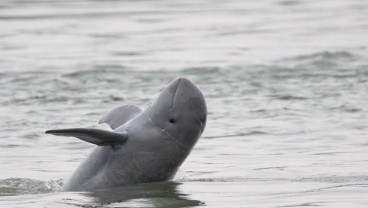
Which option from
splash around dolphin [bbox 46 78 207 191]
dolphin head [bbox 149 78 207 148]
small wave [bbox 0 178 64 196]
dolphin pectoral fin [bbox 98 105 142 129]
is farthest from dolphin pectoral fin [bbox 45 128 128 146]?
small wave [bbox 0 178 64 196]

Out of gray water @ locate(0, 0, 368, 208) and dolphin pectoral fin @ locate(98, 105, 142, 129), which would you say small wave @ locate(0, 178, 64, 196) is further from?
dolphin pectoral fin @ locate(98, 105, 142, 129)

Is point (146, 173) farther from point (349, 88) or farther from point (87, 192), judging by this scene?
point (349, 88)

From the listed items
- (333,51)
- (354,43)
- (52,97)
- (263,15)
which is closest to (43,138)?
(52,97)

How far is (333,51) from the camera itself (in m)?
21.8

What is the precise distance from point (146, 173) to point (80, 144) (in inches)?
147

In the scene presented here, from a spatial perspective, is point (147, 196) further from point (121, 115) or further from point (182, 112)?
point (121, 115)

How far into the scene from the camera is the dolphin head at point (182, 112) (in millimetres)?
10688

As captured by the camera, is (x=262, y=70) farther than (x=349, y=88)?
Yes

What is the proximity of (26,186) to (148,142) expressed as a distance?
5.60ft

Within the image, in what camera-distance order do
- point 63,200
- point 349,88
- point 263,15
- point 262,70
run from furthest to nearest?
1. point 263,15
2. point 262,70
3. point 349,88
4. point 63,200

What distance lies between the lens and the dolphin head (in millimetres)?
10688

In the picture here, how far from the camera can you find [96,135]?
1066cm

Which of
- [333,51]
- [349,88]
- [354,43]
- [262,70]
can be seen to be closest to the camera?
[349,88]

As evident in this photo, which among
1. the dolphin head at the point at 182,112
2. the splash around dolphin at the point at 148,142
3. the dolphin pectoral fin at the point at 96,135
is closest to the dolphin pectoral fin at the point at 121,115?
the splash around dolphin at the point at 148,142
